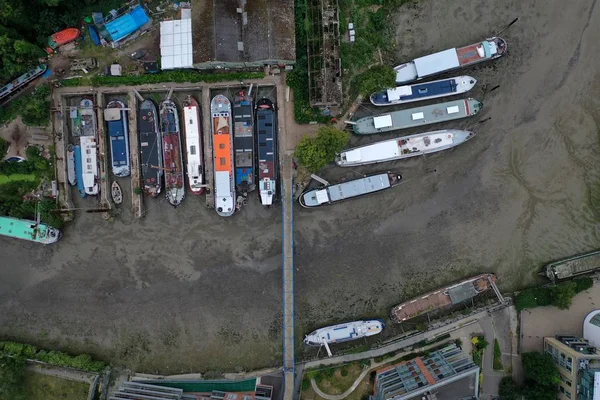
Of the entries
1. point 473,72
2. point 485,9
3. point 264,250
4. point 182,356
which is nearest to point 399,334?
point 264,250

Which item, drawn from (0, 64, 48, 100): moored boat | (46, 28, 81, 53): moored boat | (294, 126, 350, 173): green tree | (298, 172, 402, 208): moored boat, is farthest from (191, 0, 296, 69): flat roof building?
(0, 64, 48, 100): moored boat

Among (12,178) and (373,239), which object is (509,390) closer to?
(373,239)

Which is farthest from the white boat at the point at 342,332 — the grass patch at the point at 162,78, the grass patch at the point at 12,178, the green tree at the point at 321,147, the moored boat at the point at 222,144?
the grass patch at the point at 12,178

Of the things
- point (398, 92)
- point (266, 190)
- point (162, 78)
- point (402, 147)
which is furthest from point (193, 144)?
point (398, 92)

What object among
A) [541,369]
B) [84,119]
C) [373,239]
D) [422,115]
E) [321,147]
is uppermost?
[84,119]

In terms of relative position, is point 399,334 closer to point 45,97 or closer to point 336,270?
point 336,270

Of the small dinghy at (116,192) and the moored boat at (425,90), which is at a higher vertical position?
the moored boat at (425,90)

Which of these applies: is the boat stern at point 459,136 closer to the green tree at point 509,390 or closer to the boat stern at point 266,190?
the boat stern at point 266,190
